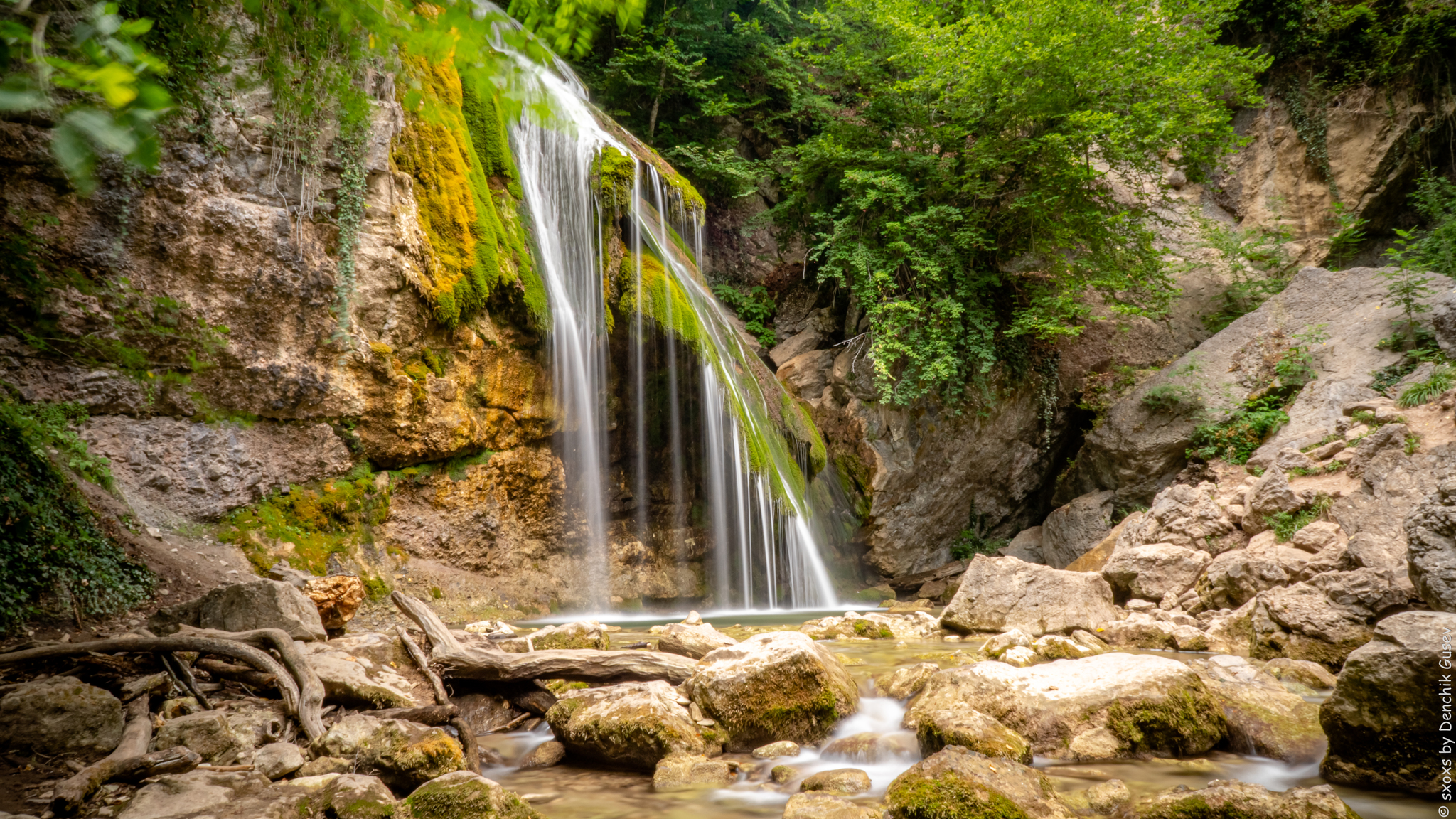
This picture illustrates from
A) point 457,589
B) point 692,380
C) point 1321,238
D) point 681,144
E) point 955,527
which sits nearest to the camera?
point 457,589

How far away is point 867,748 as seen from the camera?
12.8 ft

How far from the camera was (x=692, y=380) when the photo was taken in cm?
1082

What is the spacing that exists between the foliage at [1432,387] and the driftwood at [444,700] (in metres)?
10.2

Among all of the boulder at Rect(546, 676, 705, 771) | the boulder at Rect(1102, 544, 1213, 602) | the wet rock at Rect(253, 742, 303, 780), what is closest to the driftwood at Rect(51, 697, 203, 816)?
the wet rock at Rect(253, 742, 303, 780)

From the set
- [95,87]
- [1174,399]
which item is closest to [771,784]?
[95,87]

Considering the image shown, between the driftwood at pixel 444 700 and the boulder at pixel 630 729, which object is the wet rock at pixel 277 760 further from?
the boulder at pixel 630 729

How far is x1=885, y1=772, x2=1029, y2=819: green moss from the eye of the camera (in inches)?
105

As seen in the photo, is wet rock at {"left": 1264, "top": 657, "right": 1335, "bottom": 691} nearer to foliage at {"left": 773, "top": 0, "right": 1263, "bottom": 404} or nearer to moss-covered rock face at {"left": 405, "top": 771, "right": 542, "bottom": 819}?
moss-covered rock face at {"left": 405, "top": 771, "right": 542, "bottom": 819}

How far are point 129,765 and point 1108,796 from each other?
4.19 m

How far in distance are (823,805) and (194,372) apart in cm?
694

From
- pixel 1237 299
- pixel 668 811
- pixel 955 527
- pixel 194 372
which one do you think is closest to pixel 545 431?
pixel 194 372

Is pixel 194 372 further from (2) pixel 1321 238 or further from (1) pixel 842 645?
(2) pixel 1321 238

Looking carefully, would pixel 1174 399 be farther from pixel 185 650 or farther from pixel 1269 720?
pixel 185 650

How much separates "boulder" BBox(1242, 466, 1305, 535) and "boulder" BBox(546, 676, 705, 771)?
729 cm
